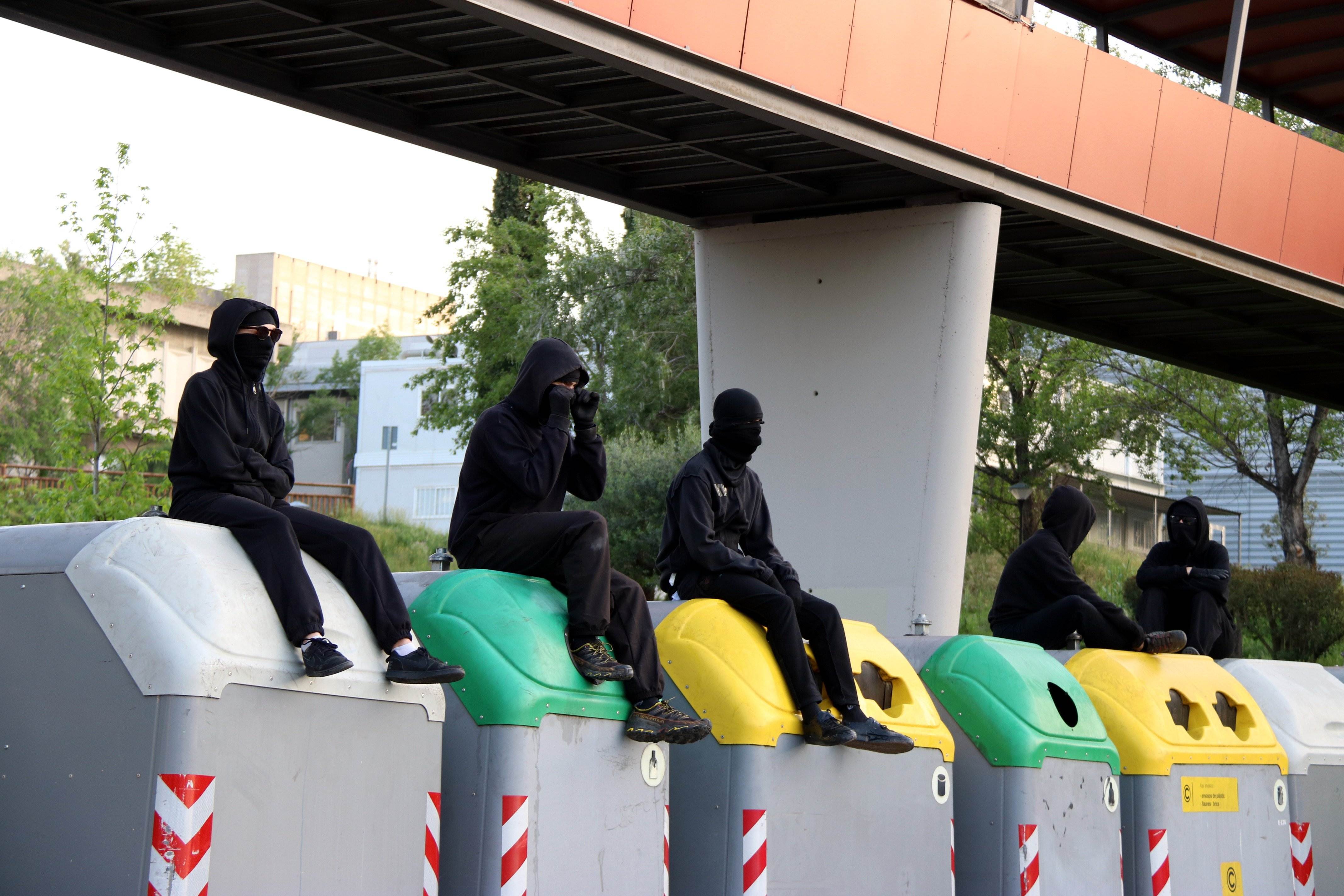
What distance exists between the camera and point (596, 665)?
565 cm

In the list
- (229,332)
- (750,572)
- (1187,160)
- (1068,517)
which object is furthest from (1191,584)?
(229,332)

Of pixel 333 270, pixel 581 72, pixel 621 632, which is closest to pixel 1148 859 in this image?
pixel 621 632

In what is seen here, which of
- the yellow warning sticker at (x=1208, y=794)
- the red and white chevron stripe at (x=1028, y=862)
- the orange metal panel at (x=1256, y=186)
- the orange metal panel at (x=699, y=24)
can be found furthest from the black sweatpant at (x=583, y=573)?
the orange metal panel at (x=1256, y=186)

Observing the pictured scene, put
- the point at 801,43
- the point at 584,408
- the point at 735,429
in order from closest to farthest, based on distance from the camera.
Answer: the point at 584,408
the point at 735,429
the point at 801,43

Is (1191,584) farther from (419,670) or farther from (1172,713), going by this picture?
(419,670)

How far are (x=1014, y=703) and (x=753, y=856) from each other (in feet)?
6.46

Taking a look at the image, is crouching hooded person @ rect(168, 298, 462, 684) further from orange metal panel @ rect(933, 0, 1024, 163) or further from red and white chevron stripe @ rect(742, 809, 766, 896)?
orange metal panel @ rect(933, 0, 1024, 163)

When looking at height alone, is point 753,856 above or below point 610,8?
below

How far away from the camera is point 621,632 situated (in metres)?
5.93

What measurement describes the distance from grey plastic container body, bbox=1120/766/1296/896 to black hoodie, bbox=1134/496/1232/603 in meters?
2.14

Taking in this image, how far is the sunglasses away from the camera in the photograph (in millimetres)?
5375

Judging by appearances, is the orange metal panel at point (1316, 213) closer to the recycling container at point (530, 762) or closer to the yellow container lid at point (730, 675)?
the yellow container lid at point (730, 675)

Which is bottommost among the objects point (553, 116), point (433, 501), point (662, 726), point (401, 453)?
point (433, 501)

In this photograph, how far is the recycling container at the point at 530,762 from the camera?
17.6ft
